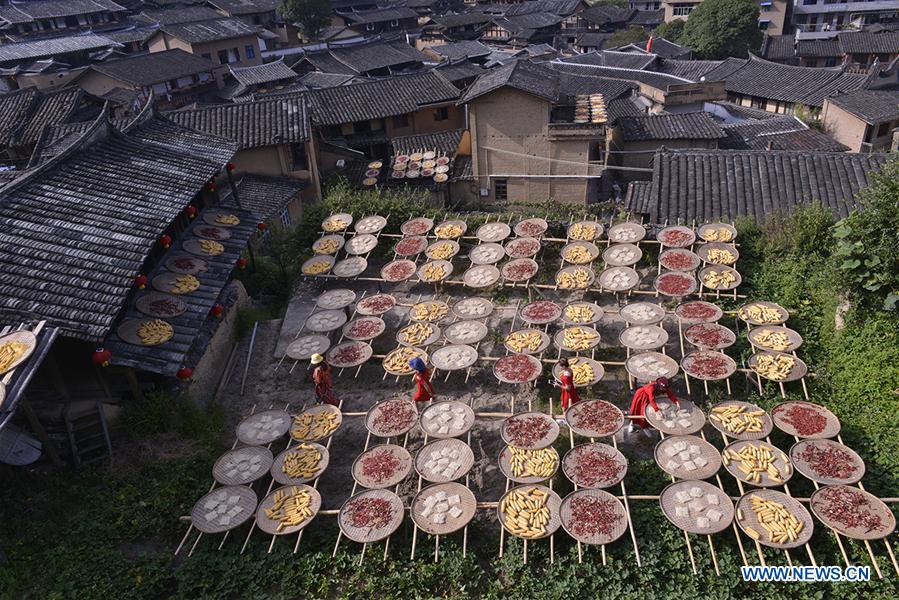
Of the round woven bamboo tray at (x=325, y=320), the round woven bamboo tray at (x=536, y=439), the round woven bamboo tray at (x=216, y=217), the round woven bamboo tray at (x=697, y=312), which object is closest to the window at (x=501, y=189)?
the round woven bamboo tray at (x=216, y=217)

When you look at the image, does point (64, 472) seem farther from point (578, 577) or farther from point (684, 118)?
point (684, 118)

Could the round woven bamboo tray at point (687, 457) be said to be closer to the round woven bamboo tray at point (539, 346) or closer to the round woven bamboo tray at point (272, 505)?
the round woven bamboo tray at point (539, 346)

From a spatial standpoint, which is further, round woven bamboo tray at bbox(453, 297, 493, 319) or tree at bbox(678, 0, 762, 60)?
tree at bbox(678, 0, 762, 60)

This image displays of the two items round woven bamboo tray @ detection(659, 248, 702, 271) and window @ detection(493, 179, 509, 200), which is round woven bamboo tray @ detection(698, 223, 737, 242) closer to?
round woven bamboo tray @ detection(659, 248, 702, 271)

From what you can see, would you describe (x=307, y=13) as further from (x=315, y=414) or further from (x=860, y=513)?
(x=860, y=513)

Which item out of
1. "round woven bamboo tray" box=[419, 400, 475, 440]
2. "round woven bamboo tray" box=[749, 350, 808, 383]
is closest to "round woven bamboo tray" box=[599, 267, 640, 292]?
"round woven bamboo tray" box=[749, 350, 808, 383]

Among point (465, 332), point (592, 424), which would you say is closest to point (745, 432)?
point (592, 424)
